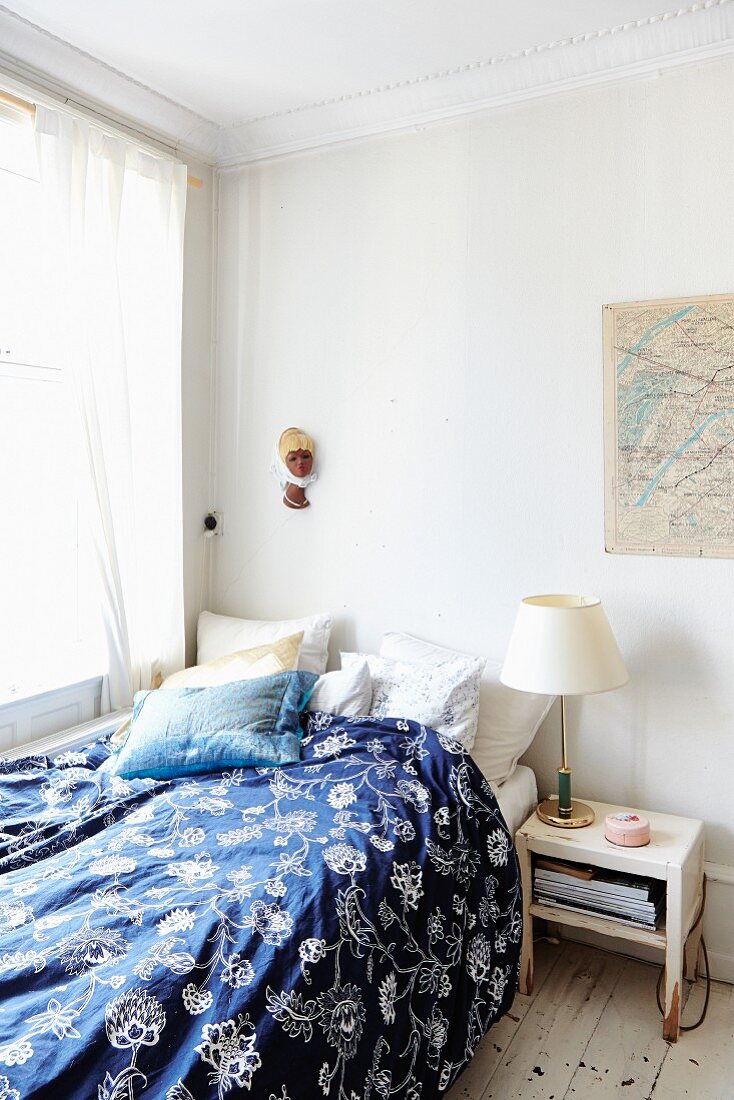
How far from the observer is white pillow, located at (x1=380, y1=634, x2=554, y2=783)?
2518 mm

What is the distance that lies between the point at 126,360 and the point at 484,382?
1.18 m

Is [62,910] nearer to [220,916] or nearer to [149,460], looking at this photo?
[220,916]

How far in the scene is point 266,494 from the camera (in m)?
3.15

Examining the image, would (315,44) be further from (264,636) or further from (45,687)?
(45,687)

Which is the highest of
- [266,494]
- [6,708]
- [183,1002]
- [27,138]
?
[27,138]

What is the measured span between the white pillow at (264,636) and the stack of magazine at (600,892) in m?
0.99

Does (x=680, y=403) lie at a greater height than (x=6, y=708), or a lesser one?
greater

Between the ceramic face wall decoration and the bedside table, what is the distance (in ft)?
4.50

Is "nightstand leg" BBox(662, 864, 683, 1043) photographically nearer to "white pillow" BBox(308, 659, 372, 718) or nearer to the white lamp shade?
the white lamp shade

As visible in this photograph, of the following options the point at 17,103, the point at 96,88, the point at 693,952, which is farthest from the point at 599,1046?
the point at 96,88

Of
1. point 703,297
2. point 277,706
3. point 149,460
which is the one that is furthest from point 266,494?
point 703,297

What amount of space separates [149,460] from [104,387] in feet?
1.04

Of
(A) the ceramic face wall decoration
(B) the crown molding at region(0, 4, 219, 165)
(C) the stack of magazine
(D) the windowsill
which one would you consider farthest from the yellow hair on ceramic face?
(C) the stack of magazine

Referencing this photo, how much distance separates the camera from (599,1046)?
6.97ft
